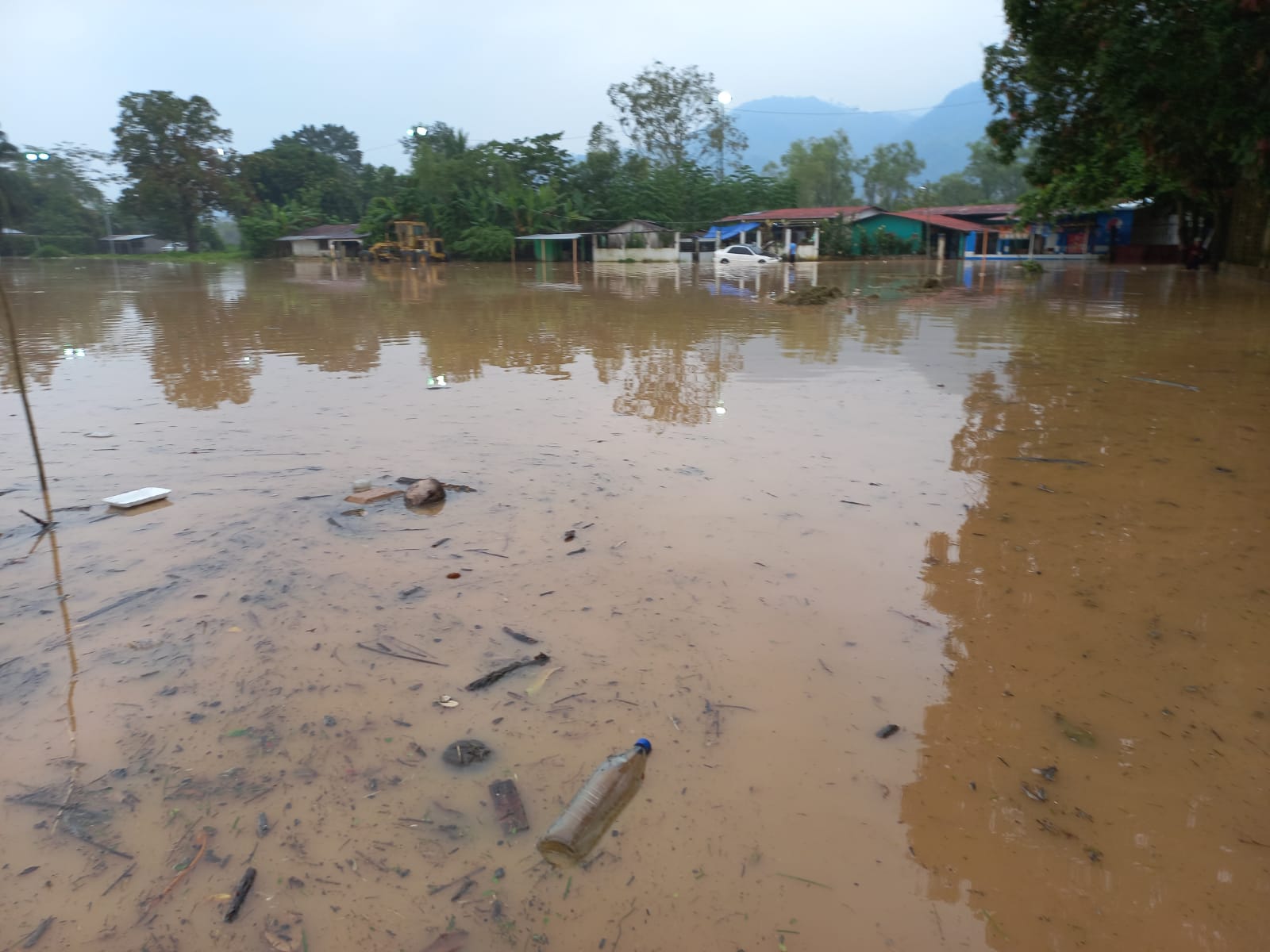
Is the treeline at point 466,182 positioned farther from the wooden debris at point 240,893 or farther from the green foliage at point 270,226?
the wooden debris at point 240,893

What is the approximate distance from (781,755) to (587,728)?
65 centimetres

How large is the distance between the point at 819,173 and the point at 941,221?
32323 millimetres

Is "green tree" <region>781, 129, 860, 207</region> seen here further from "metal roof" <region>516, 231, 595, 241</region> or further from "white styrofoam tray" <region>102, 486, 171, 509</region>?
"white styrofoam tray" <region>102, 486, 171, 509</region>

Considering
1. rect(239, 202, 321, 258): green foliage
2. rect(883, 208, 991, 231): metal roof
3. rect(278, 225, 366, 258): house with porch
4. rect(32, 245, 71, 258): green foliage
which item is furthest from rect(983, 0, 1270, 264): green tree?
rect(32, 245, 71, 258): green foliage

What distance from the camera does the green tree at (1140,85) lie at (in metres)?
9.40

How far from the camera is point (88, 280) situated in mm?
29234

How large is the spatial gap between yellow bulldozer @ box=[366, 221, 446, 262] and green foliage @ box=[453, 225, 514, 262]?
1345 mm

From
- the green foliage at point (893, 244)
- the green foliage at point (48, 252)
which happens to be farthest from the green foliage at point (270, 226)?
the green foliage at point (893, 244)

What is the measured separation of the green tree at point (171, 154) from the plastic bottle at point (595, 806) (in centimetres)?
6583

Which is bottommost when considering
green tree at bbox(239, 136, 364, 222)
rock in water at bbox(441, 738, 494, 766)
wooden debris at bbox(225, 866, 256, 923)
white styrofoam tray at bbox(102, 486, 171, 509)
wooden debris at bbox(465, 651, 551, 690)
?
wooden debris at bbox(225, 866, 256, 923)

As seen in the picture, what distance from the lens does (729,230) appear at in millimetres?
45562

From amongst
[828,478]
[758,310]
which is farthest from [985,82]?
[828,478]

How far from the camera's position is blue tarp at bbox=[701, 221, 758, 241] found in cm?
4481

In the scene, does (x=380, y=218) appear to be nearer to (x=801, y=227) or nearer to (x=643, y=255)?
(x=643, y=255)
